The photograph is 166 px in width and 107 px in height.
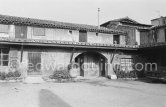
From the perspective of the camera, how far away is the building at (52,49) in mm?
14469

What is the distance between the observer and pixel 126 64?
1884cm

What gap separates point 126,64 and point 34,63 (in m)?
9.45

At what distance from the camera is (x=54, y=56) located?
52.1 feet

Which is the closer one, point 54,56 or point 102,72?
point 54,56

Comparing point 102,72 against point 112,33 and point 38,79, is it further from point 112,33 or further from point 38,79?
point 38,79

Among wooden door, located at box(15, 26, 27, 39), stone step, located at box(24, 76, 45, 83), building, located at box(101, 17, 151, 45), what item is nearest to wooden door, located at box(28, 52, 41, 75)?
stone step, located at box(24, 76, 45, 83)

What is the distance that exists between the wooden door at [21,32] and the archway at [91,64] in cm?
570

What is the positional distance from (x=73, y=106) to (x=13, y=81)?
27.4 ft

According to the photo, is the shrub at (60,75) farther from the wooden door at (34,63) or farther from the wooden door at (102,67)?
the wooden door at (102,67)

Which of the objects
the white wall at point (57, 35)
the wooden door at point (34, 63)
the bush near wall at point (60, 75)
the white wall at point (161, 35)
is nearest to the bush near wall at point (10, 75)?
the wooden door at point (34, 63)

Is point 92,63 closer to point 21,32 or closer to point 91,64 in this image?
point 91,64

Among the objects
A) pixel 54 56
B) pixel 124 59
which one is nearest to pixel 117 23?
pixel 124 59

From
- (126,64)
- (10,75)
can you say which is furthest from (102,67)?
(10,75)

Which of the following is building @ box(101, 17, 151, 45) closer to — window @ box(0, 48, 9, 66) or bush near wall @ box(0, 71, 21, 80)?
bush near wall @ box(0, 71, 21, 80)
